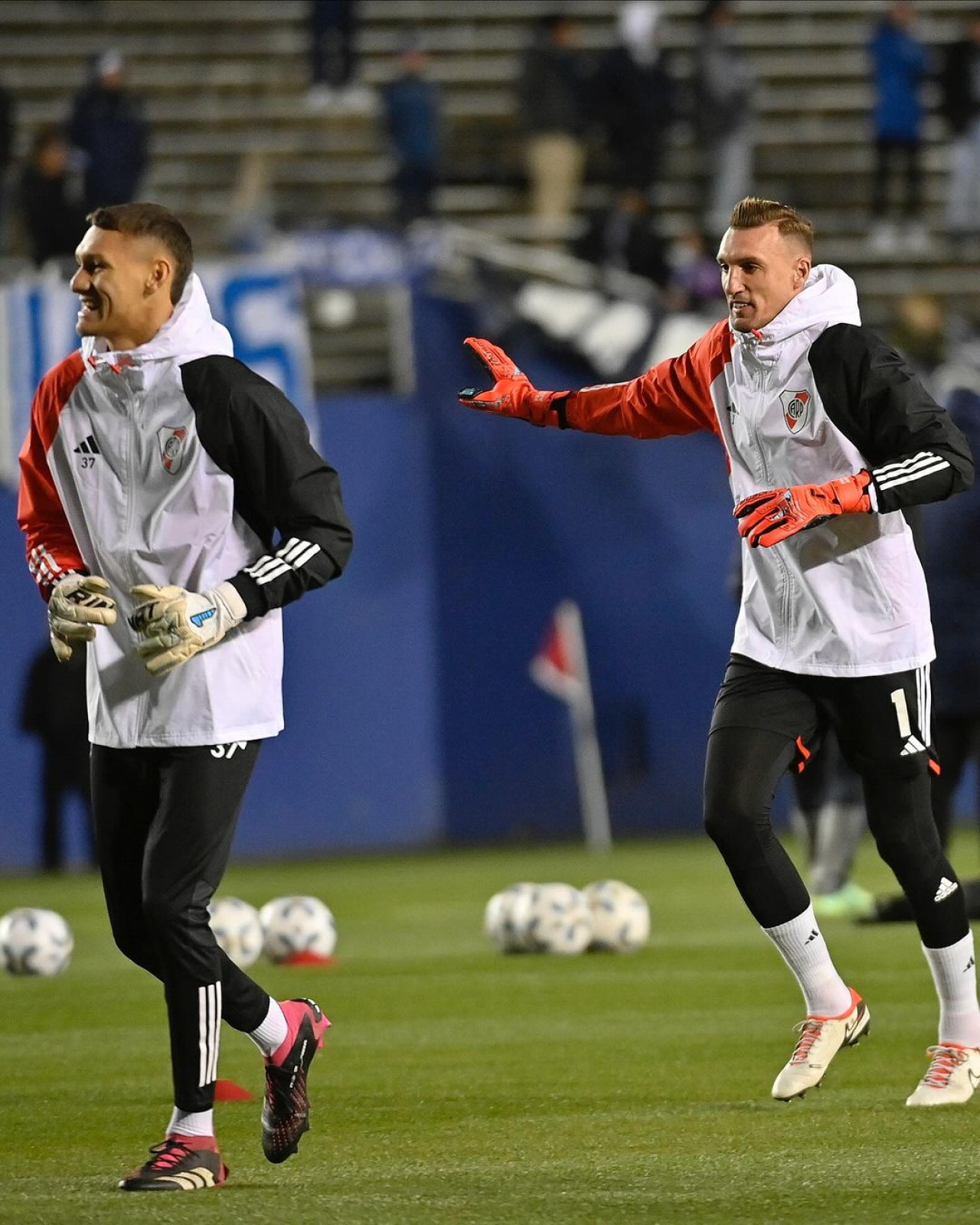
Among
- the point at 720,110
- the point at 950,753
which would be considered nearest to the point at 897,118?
the point at 720,110

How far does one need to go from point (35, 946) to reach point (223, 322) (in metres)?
7.97

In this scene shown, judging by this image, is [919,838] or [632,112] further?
[632,112]

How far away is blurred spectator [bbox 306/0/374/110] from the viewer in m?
22.3

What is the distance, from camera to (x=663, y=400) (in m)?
7.07

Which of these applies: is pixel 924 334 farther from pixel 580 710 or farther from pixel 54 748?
pixel 54 748

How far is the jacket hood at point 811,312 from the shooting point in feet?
21.7

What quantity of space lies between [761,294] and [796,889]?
1.65 metres

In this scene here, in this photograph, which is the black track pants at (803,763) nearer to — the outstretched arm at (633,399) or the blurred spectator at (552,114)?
the outstretched arm at (633,399)

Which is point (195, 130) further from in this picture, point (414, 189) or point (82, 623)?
point (82, 623)

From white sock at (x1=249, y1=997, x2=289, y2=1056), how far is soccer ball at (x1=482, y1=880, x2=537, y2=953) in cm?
534

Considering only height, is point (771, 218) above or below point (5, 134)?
above

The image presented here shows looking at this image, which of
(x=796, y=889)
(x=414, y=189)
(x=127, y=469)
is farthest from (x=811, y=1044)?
(x=414, y=189)

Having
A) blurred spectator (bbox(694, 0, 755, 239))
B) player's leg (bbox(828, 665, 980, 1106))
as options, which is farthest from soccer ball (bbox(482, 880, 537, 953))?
blurred spectator (bbox(694, 0, 755, 239))

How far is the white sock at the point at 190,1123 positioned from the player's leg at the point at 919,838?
2077 mm
